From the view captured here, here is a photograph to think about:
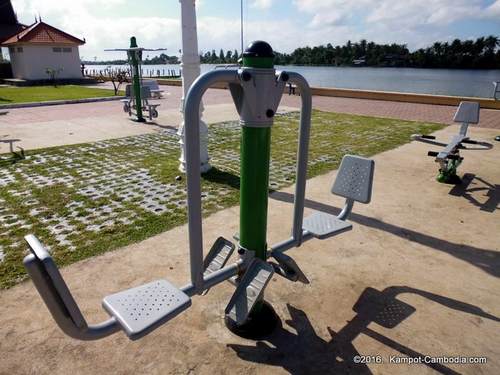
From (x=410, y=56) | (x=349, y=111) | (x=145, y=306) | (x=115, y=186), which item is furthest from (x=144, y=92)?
(x=410, y=56)

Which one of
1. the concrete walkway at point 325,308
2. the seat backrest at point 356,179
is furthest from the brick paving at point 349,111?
the seat backrest at point 356,179

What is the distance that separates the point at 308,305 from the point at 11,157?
19.4ft

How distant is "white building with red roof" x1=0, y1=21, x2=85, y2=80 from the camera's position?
23109 mm

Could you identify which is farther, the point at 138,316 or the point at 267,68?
the point at 267,68

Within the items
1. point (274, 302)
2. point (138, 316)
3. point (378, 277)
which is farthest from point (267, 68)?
point (378, 277)

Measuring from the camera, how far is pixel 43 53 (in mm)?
23391

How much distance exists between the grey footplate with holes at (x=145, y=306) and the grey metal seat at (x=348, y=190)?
1171 mm

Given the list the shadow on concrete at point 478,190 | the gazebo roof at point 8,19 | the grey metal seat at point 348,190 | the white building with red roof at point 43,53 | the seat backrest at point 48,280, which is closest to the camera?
the seat backrest at point 48,280

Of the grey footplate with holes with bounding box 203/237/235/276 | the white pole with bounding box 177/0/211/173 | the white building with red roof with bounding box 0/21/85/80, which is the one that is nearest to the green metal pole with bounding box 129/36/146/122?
the white pole with bounding box 177/0/211/173

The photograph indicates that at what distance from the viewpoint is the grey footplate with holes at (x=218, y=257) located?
232cm

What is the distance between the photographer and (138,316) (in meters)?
1.72

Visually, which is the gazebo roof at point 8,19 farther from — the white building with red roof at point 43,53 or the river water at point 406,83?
the white building with red roof at point 43,53

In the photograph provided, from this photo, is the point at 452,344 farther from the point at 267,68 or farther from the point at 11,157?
the point at 11,157

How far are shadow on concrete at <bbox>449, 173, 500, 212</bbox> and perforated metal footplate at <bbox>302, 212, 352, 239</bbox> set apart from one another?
252 cm
